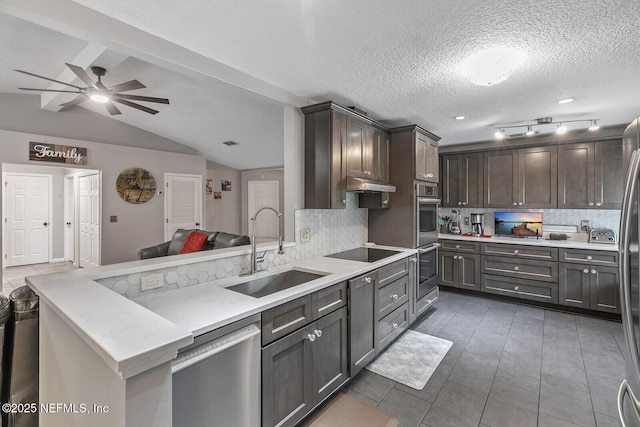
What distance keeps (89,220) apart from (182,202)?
1794 mm

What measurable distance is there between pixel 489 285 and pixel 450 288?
2.09ft

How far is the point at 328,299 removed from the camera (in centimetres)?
207

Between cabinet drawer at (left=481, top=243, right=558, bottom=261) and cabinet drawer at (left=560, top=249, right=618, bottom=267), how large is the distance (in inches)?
4.4

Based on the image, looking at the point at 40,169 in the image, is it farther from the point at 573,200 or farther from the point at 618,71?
the point at 573,200

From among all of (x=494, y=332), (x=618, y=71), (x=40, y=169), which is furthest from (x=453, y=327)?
(x=40, y=169)

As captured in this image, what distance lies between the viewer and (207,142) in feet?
21.6

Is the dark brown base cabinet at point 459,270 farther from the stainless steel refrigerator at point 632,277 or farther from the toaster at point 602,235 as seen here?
the stainless steel refrigerator at point 632,277

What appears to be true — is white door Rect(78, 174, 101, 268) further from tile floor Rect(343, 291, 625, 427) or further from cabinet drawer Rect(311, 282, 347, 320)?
tile floor Rect(343, 291, 625, 427)

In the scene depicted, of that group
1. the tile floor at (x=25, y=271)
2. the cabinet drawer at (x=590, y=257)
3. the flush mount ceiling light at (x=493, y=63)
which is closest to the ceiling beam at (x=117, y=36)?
the flush mount ceiling light at (x=493, y=63)

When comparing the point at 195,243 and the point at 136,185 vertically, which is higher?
the point at 136,185

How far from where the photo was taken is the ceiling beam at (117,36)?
1424 millimetres

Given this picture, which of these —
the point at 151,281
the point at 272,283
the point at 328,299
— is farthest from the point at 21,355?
the point at 328,299

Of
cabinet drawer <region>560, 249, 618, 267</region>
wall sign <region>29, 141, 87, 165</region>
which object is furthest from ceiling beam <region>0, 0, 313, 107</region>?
wall sign <region>29, 141, 87, 165</region>

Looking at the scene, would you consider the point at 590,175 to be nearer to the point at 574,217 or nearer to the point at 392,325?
the point at 574,217
